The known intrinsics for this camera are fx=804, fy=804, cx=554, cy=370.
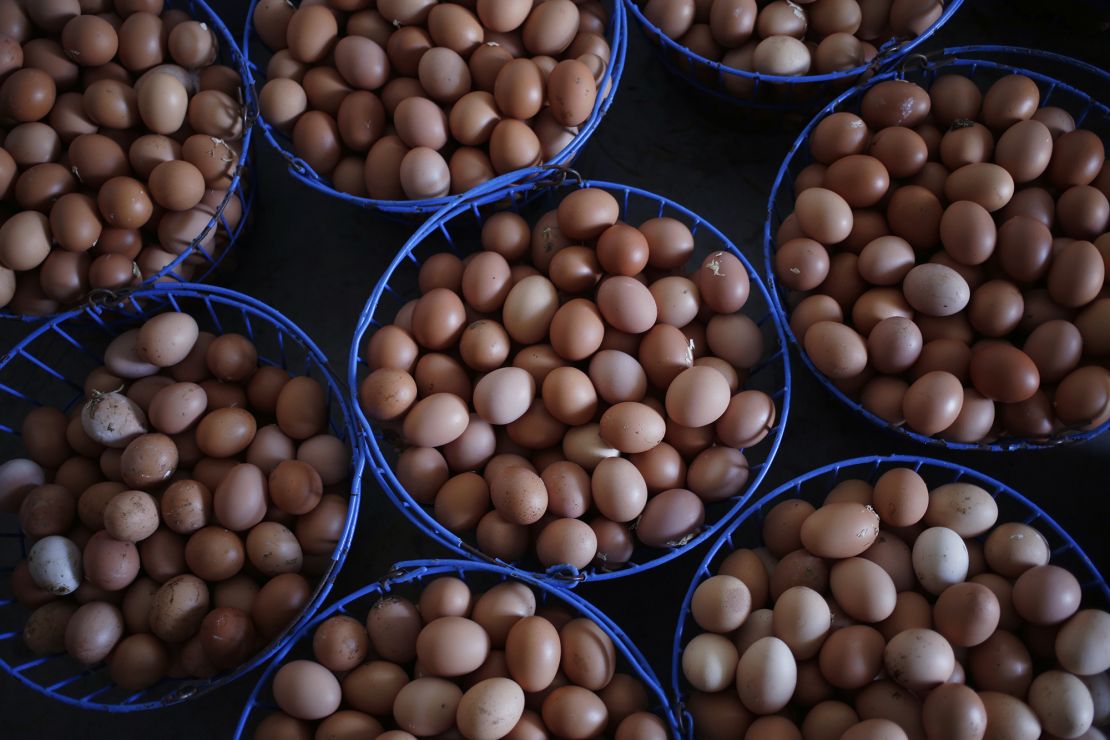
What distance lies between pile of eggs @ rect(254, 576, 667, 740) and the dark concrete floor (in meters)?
0.32

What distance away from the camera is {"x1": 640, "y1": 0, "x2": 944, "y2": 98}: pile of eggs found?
4.94 feet

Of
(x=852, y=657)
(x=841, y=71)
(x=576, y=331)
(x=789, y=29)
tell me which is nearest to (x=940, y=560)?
(x=852, y=657)

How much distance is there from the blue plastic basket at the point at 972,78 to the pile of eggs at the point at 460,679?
60 cm

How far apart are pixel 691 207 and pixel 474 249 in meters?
0.49

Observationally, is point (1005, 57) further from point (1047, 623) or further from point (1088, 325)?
point (1047, 623)

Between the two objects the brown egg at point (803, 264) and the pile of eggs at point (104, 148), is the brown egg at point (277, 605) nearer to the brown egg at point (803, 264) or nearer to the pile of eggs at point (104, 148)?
the pile of eggs at point (104, 148)

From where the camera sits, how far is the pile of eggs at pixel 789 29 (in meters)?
1.51

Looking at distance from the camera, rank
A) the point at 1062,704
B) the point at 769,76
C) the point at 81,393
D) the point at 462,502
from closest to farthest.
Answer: the point at 1062,704
the point at 462,502
the point at 769,76
the point at 81,393

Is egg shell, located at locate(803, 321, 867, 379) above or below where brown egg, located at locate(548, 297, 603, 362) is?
above

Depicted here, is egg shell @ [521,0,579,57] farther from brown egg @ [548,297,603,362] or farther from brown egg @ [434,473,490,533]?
brown egg @ [434,473,490,533]

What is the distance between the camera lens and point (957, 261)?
1.35 metres

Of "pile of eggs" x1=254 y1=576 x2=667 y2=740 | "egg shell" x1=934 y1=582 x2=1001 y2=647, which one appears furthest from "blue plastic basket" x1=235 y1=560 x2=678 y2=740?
"egg shell" x1=934 y1=582 x2=1001 y2=647

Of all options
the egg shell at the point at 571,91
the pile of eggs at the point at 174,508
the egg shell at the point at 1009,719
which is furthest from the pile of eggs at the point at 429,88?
the egg shell at the point at 1009,719

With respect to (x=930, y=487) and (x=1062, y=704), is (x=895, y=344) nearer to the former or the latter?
(x=930, y=487)
